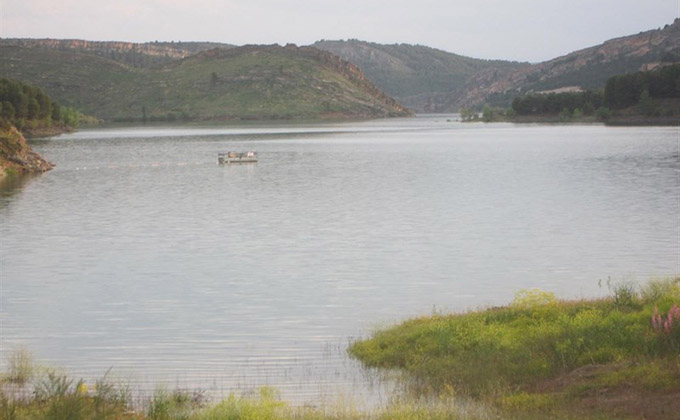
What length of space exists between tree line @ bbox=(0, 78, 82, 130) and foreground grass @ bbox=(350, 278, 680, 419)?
297 ft

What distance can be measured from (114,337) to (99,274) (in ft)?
26.8

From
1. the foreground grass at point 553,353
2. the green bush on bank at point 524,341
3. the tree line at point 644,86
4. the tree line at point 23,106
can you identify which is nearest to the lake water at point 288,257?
the green bush on bank at point 524,341

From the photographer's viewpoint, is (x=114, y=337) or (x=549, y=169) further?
(x=549, y=169)

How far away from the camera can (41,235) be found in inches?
1452

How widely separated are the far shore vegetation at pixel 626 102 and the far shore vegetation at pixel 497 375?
410ft

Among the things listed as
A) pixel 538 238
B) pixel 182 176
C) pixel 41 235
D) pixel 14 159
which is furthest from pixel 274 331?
pixel 14 159

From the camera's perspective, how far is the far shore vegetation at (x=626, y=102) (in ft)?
449

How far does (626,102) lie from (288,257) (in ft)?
421

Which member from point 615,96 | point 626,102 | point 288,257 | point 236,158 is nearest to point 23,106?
point 236,158

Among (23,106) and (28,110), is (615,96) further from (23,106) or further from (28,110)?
(23,106)

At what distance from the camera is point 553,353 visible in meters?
15.0

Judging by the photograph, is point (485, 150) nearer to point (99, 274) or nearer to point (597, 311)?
point (99, 274)

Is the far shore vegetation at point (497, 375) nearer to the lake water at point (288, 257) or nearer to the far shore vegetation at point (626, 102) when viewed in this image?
the lake water at point (288, 257)

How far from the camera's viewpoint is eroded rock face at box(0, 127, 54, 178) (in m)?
67.2
